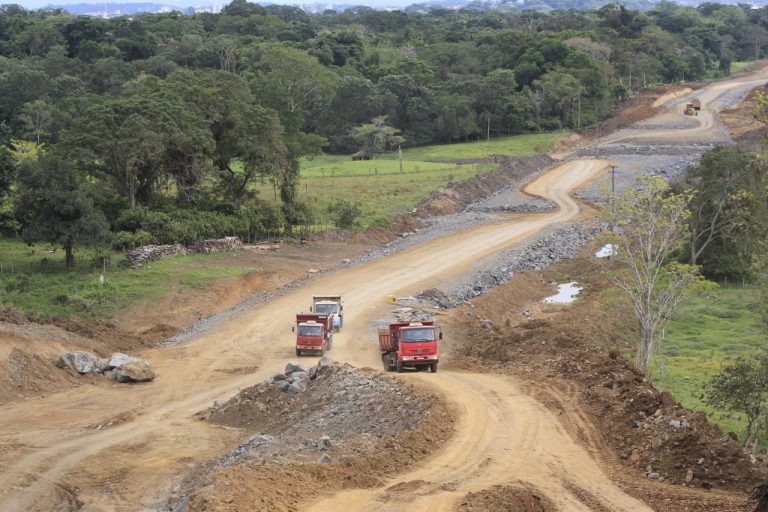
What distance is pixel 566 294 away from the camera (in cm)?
5659

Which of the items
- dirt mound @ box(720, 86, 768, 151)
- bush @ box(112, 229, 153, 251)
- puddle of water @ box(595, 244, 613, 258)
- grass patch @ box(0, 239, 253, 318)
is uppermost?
dirt mound @ box(720, 86, 768, 151)

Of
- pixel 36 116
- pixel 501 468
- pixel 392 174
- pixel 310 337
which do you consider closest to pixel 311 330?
pixel 310 337

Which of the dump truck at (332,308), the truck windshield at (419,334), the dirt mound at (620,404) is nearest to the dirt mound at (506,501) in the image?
the dirt mound at (620,404)

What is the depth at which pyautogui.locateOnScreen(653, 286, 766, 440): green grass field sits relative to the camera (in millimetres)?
35178

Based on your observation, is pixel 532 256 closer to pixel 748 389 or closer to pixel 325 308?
pixel 325 308

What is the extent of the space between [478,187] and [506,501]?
226 feet

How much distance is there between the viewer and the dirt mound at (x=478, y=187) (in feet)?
259

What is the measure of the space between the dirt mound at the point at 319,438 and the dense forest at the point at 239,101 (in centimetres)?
2228

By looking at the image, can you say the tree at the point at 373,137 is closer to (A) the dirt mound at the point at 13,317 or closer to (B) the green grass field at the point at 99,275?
(B) the green grass field at the point at 99,275

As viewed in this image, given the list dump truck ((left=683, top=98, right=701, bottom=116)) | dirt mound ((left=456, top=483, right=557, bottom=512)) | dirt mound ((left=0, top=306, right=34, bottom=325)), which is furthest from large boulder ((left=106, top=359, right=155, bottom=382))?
dump truck ((left=683, top=98, right=701, bottom=116))

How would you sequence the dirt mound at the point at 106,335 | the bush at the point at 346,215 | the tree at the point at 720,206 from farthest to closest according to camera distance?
the bush at the point at 346,215, the tree at the point at 720,206, the dirt mound at the point at 106,335

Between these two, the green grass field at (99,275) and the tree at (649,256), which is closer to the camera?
the tree at (649,256)

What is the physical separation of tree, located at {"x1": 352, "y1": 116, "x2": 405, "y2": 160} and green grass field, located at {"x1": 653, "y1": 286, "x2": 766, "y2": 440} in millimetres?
58990

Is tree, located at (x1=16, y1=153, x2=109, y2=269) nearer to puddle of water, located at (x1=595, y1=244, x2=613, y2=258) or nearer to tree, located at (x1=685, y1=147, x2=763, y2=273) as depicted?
tree, located at (x1=685, y1=147, x2=763, y2=273)
